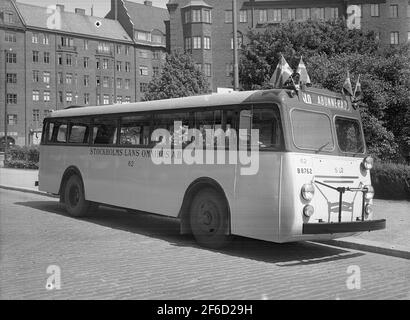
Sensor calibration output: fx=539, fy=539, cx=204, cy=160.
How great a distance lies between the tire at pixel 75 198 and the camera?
12289 mm

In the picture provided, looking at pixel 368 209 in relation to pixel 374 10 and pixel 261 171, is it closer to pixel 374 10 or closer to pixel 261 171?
pixel 261 171

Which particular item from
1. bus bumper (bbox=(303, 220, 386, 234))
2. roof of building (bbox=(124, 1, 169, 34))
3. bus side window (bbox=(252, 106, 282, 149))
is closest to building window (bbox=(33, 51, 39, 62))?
roof of building (bbox=(124, 1, 169, 34))

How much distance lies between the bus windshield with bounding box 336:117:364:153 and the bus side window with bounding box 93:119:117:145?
474cm

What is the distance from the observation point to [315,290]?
20.7 feet

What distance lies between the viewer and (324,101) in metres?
8.62

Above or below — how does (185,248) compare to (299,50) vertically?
below

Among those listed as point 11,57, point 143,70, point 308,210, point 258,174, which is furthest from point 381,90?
point 143,70

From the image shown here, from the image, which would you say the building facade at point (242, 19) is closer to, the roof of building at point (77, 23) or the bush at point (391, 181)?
the roof of building at point (77, 23)

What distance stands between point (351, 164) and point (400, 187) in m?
6.20

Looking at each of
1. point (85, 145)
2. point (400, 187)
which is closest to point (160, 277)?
point (85, 145)

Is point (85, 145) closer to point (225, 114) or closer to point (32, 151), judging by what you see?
point (225, 114)

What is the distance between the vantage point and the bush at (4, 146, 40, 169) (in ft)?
109

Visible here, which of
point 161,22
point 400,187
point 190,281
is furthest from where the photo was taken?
point 161,22
